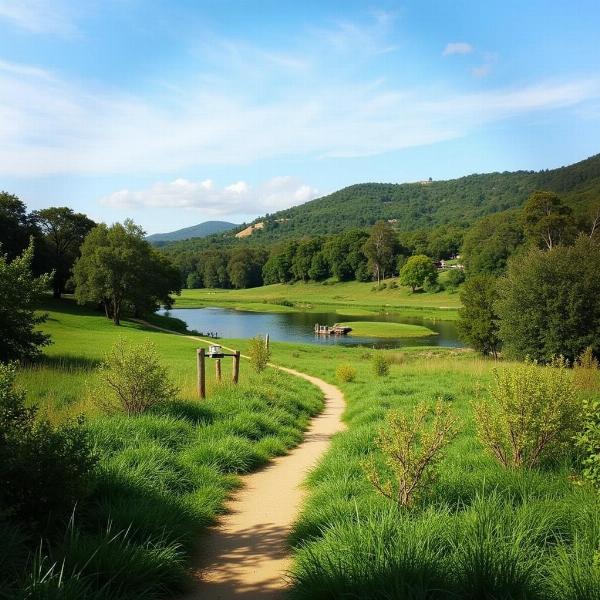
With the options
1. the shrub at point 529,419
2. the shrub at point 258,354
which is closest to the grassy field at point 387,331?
the shrub at point 258,354

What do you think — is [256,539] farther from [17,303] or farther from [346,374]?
[346,374]

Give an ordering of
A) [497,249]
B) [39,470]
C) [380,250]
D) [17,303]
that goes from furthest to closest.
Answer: [380,250]
[497,249]
[17,303]
[39,470]

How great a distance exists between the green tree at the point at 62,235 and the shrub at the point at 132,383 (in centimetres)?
5511

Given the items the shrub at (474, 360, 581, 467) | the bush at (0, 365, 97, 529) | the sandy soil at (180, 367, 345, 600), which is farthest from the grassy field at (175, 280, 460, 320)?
the bush at (0, 365, 97, 529)

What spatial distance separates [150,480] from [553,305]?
25.3m

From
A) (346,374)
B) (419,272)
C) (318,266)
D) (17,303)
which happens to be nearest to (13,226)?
(17,303)

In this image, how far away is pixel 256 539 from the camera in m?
5.91

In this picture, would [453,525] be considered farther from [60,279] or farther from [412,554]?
[60,279]

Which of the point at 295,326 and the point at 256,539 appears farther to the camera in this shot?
the point at 295,326

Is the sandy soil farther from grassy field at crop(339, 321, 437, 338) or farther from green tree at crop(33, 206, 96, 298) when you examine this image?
green tree at crop(33, 206, 96, 298)

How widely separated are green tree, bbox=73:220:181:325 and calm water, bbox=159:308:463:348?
10.1 metres

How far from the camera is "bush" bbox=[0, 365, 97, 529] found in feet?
16.0

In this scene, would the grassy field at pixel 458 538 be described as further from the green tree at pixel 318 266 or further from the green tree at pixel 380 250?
the green tree at pixel 318 266

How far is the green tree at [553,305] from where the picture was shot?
1046 inches
